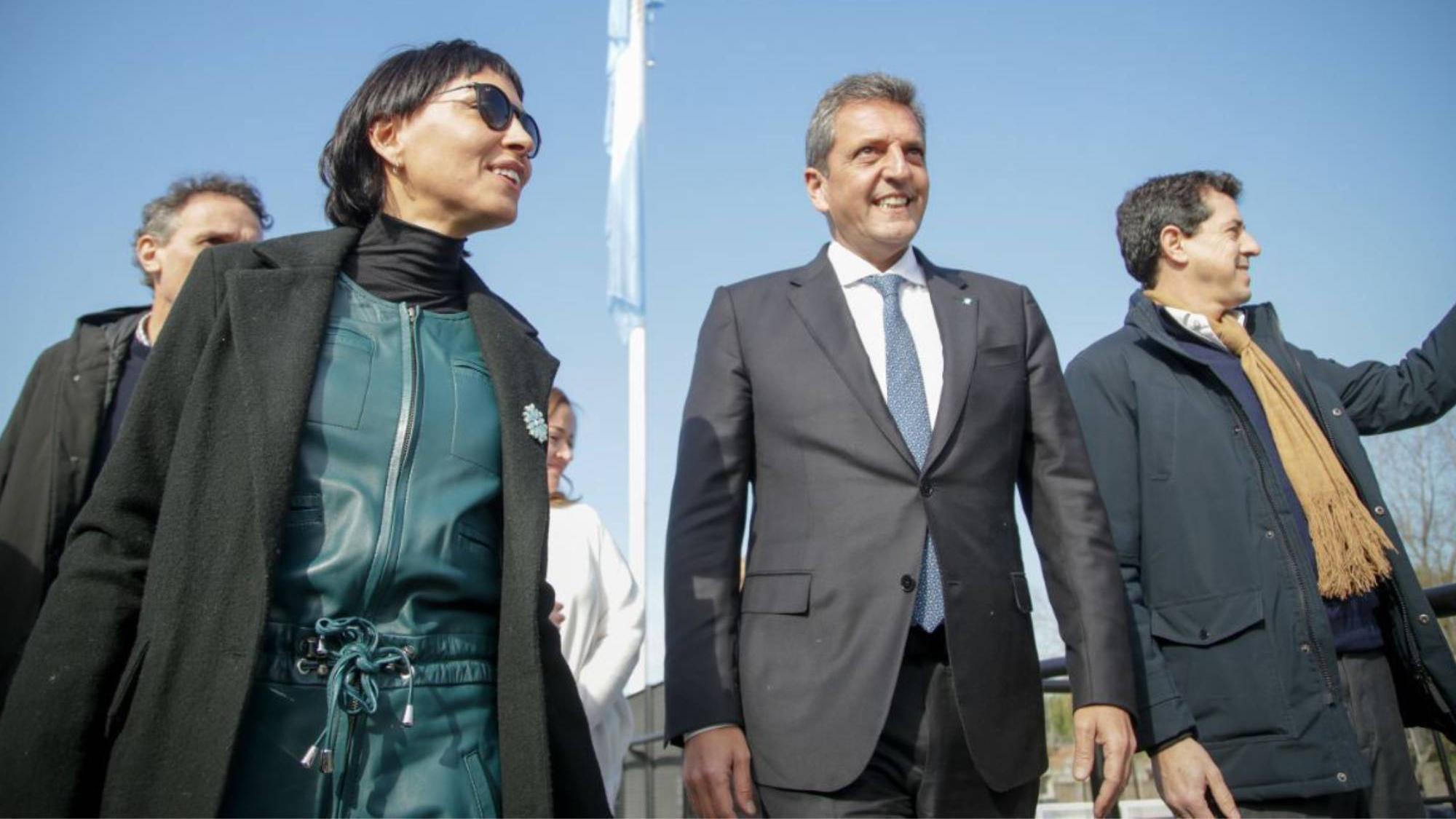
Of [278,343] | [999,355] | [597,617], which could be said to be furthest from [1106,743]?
[597,617]

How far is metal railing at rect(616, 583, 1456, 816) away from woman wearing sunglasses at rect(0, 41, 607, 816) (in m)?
1.37

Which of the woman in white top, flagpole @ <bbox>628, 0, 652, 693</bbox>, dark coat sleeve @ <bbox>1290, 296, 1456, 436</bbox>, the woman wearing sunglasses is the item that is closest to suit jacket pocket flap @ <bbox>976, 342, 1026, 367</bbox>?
the woman wearing sunglasses

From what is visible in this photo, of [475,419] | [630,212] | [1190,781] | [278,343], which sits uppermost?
[630,212]

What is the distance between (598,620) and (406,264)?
7.92ft

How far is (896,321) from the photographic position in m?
3.18

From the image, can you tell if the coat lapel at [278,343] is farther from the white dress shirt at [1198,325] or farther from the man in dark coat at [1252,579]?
the white dress shirt at [1198,325]

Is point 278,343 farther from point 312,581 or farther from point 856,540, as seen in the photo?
point 856,540

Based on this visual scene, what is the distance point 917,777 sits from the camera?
267cm

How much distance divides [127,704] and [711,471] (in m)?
1.41

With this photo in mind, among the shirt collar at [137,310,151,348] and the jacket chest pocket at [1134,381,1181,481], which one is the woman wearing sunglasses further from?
the jacket chest pocket at [1134,381,1181,481]

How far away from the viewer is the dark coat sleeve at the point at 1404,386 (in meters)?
4.23

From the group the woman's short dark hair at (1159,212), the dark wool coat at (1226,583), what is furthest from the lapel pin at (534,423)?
the woman's short dark hair at (1159,212)

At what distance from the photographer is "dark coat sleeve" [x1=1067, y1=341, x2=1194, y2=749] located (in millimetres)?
3105

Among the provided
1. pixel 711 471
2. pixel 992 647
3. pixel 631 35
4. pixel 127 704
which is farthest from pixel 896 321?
pixel 631 35
